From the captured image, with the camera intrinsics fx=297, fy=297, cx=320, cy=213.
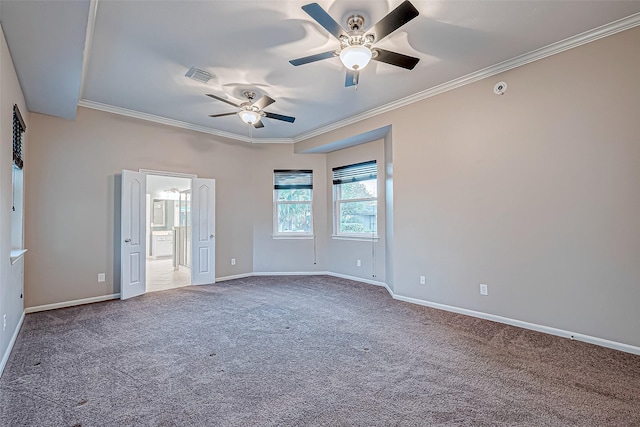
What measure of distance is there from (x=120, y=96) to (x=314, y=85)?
2.67 metres

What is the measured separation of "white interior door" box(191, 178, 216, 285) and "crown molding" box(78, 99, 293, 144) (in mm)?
938

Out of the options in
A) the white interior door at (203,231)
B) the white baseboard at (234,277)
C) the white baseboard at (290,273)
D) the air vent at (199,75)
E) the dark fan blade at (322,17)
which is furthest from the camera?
the white baseboard at (290,273)

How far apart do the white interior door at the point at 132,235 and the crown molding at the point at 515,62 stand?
360cm

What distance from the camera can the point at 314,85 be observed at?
12.5ft

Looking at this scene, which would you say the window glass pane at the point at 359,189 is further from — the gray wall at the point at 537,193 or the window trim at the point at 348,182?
the gray wall at the point at 537,193

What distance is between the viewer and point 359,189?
5719 millimetres

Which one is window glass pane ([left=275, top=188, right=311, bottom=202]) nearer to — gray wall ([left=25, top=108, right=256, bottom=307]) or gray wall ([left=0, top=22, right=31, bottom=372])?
gray wall ([left=25, top=108, right=256, bottom=307])

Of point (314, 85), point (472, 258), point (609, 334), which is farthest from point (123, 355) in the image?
point (609, 334)

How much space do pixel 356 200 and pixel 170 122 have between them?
140 inches

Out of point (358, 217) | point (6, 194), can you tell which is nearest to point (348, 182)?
point (358, 217)

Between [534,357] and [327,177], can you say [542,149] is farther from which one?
[327,177]

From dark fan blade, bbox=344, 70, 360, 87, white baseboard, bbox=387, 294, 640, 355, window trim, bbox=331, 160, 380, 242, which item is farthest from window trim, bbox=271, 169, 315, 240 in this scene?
dark fan blade, bbox=344, 70, 360, 87

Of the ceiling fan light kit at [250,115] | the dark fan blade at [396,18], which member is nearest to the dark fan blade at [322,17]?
the dark fan blade at [396,18]

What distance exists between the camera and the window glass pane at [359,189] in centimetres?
546
